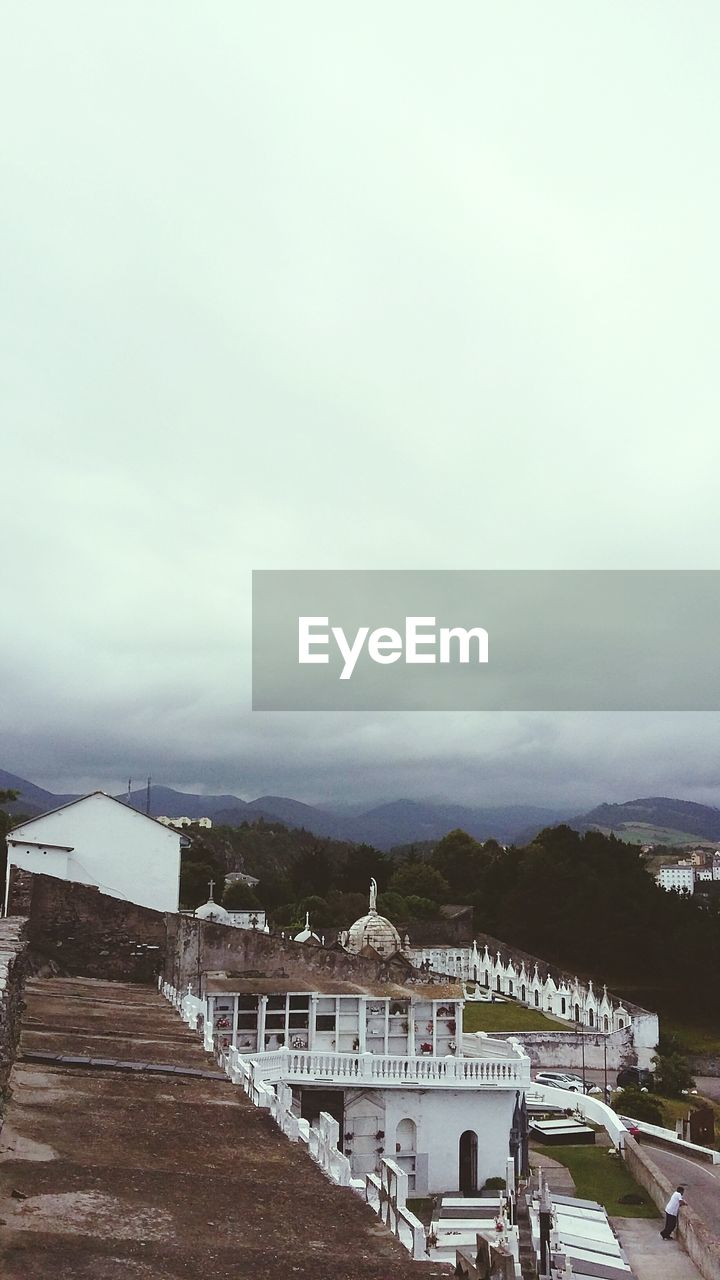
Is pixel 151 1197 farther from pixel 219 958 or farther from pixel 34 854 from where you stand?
pixel 34 854

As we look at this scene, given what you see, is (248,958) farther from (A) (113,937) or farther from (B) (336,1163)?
(B) (336,1163)

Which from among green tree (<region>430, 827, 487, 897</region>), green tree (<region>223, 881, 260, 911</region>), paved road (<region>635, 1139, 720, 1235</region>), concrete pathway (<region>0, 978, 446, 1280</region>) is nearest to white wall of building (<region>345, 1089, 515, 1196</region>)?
paved road (<region>635, 1139, 720, 1235</region>)

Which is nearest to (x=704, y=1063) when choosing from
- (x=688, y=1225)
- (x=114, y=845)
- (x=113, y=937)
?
(x=114, y=845)

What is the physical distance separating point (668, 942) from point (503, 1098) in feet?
183

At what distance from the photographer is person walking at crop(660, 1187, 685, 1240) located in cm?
2220

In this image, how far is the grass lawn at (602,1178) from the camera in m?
25.7

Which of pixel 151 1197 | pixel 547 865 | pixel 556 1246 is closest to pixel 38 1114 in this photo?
pixel 151 1197

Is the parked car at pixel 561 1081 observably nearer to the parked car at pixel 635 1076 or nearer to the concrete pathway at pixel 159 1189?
the parked car at pixel 635 1076

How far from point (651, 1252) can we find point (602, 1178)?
753 centimetres

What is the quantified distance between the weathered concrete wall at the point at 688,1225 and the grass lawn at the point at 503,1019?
24002 mm

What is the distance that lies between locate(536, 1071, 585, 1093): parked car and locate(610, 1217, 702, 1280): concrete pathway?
20.8 metres

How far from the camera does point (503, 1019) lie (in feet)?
192

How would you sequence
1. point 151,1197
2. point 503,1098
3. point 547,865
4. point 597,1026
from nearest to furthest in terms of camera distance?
point 151,1197 → point 503,1098 → point 597,1026 → point 547,865

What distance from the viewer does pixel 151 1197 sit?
6777 mm
